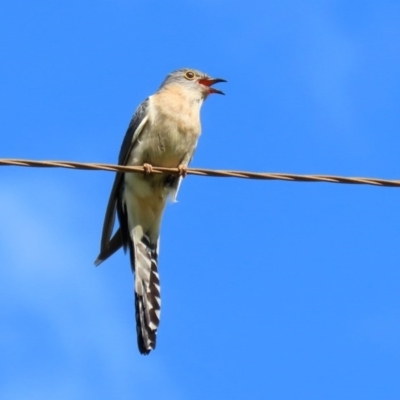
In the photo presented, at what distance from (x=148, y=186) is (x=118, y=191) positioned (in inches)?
20.2

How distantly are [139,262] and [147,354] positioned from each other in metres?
1.10

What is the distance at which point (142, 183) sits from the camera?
1020 cm

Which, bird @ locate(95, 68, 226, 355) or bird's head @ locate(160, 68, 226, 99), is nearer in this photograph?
bird @ locate(95, 68, 226, 355)

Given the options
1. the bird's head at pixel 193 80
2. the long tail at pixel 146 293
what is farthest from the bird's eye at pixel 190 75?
the long tail at pixel 146 293

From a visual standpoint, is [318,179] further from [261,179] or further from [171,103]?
[171,103]

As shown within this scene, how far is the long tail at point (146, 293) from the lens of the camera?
9.70 meters

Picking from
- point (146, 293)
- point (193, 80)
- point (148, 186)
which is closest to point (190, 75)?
point (193, 80)

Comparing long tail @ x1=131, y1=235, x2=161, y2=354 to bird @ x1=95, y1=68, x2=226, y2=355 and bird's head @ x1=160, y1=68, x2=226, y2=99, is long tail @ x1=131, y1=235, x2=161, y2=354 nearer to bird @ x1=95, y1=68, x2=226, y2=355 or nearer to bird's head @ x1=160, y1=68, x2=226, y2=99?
bird @ x1=95, y1=68, x2=226, y2=355

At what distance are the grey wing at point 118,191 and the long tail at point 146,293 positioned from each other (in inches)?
8.8

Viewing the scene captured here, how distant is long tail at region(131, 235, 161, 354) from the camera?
31.8ft

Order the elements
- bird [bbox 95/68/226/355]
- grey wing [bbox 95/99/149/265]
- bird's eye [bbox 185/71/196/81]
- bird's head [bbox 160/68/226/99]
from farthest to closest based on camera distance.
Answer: bird's eye [bbox 185/71/196/81]
bird's head [bbox 160/68/226/99]
grey wing [bbox 95/99/149/265]
bird [bbox 95/68/226/355]

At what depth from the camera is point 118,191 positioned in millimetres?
10633

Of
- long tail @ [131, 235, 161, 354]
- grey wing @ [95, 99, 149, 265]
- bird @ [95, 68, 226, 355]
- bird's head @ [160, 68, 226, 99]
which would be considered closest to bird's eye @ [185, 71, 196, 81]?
bird's head @ [160, 68, 226, 99]

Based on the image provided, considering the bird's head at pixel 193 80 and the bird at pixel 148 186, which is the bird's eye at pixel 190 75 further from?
the bird at pixel 148 186
